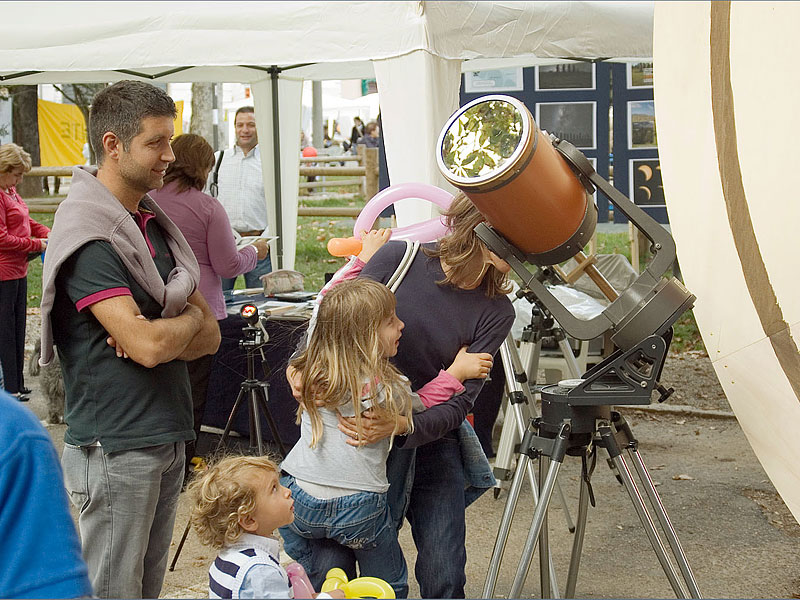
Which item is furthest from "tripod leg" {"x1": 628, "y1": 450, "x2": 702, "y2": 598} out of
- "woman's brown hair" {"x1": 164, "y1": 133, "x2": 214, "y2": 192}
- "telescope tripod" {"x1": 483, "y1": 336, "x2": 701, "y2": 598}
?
"woman's brown hair" {"x1": 164, "y1": 133, "x2": 214, "y2": 192}

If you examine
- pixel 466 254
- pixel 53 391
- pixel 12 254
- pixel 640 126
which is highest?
pixel 640 126

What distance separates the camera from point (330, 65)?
718 cm

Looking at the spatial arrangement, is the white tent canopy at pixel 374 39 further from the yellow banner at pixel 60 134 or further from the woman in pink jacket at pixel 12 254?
the yellow banner at pixel 60 134

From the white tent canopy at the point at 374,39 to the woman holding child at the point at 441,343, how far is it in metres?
1.54

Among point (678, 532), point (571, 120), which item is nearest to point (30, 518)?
point (678, 532)

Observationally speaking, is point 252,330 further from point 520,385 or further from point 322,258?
point 322,258

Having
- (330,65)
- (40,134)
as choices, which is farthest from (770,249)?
(40,134)

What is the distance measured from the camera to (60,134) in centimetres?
1596

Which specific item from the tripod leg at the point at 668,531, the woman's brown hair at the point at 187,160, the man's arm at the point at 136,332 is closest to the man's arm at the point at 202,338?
the man's arm at the point at 136,332

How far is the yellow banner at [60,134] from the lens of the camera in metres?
15.9

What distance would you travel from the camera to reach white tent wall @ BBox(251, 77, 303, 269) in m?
6.96

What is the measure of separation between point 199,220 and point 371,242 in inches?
68.1

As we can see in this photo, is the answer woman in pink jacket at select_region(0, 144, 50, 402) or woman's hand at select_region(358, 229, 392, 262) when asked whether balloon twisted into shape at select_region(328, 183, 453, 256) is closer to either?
woman's hand at select_region(358, 229, 392, 262)

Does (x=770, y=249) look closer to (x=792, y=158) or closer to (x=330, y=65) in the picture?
(x=792, y=158)
